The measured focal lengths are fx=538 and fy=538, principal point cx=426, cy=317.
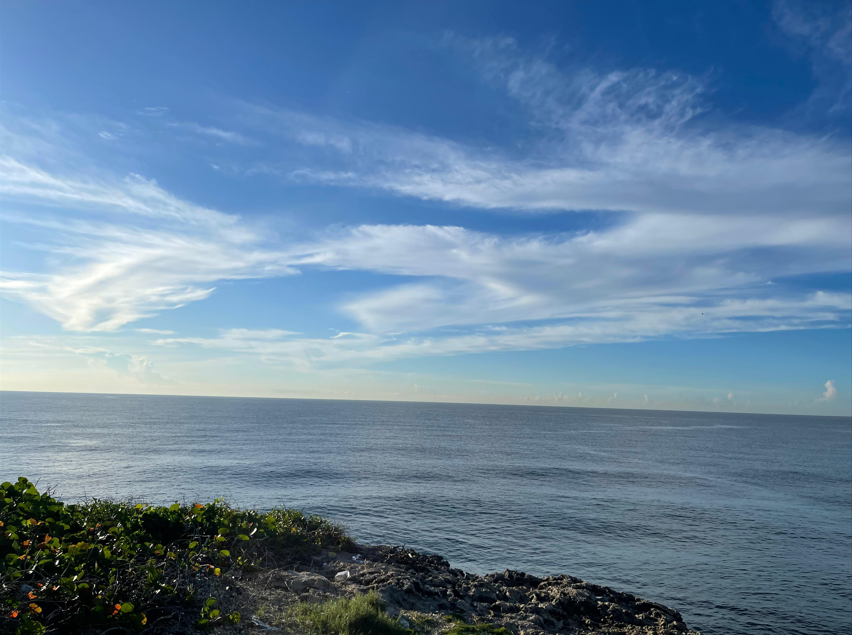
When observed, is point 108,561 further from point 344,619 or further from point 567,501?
point 567,501

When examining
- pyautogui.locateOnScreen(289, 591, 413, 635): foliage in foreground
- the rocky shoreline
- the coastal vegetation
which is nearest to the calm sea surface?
the rocky shoreline

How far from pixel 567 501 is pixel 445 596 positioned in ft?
102

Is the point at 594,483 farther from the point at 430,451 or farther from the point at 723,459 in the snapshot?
the point at 723,459

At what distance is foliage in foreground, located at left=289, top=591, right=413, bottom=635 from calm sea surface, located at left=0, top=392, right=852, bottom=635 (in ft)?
49.7

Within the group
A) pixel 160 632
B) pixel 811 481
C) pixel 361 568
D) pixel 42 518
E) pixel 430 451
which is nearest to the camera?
pixel 160 632

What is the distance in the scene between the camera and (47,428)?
101 meters

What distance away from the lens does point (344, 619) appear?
9.68 meters

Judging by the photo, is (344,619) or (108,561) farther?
(344,619)

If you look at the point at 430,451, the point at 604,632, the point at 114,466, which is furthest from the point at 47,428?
the point at 604,632

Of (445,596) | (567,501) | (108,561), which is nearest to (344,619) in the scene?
(108,561)

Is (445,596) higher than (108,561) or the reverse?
the reverse

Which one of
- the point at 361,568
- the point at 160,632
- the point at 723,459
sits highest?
the point at 160,632

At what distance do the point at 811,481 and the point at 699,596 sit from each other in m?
49.0

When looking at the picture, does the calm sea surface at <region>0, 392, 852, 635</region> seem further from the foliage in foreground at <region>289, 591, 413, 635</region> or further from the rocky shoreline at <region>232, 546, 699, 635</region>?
the foliage in foreground at <region>289, 591, 413, 635</region>
